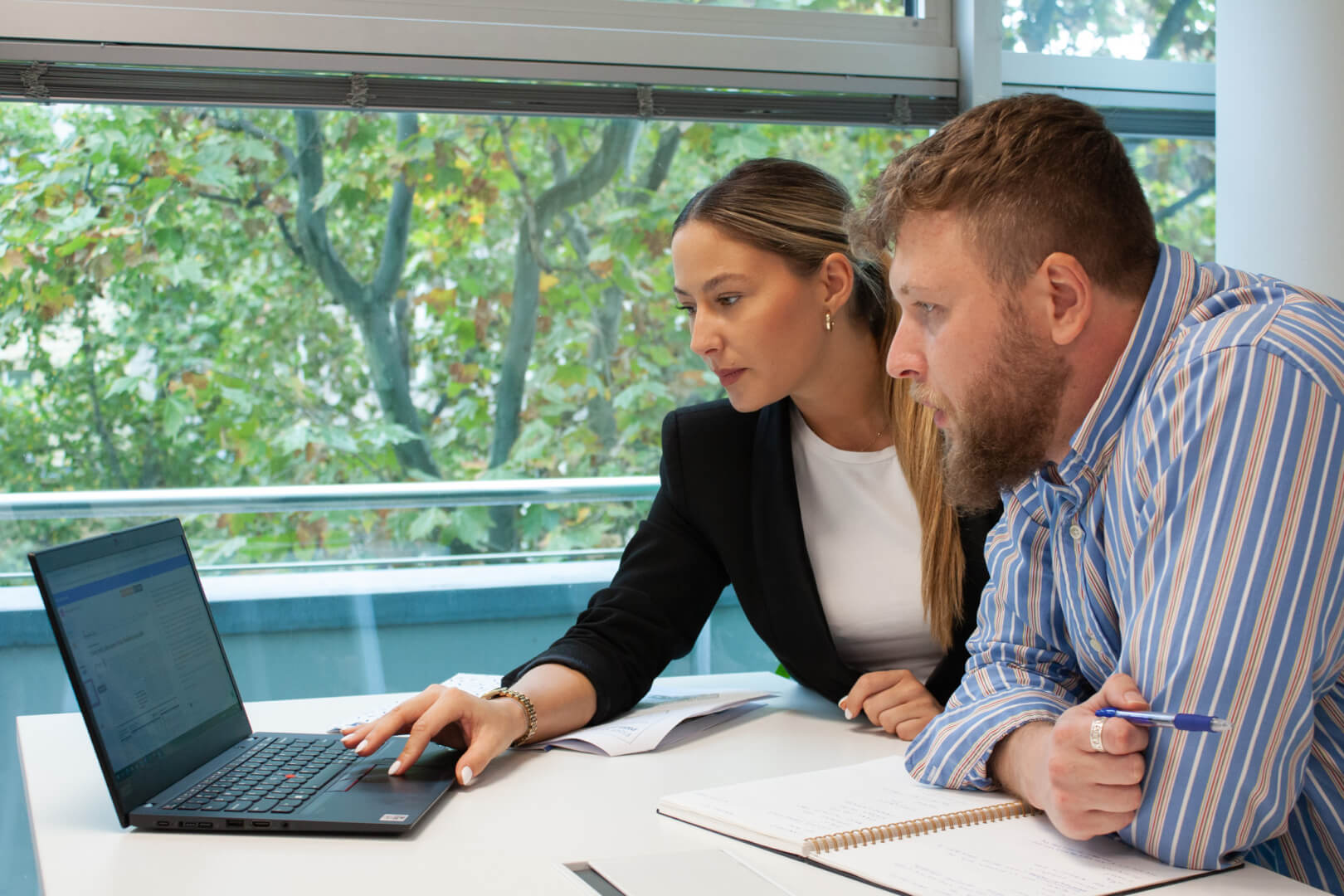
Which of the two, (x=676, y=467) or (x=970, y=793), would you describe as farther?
(x=676, y=467)

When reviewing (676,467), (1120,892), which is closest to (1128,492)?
(1120,892)

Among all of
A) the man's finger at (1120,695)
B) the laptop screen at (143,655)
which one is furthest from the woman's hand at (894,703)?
the laptop screen at (143,655)

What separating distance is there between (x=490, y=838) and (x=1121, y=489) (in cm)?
63

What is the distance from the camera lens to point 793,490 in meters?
1.62

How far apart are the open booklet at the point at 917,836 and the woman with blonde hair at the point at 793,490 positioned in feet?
1.33

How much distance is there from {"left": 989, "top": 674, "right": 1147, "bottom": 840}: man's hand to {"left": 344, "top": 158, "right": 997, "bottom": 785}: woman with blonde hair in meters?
0.57

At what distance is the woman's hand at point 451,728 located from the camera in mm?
1179

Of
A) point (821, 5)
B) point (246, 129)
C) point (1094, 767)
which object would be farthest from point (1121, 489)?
point (246, 129)

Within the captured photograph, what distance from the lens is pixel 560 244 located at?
3504mm

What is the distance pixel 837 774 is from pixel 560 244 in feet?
8.53

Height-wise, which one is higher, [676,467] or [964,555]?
[676,467]

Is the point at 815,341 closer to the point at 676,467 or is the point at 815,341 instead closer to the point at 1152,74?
the point at 676,467

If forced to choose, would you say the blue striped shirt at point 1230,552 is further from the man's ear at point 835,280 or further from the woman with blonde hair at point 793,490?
the man's ear at point 835,280

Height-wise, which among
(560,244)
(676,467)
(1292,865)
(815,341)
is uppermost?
(560,244)
